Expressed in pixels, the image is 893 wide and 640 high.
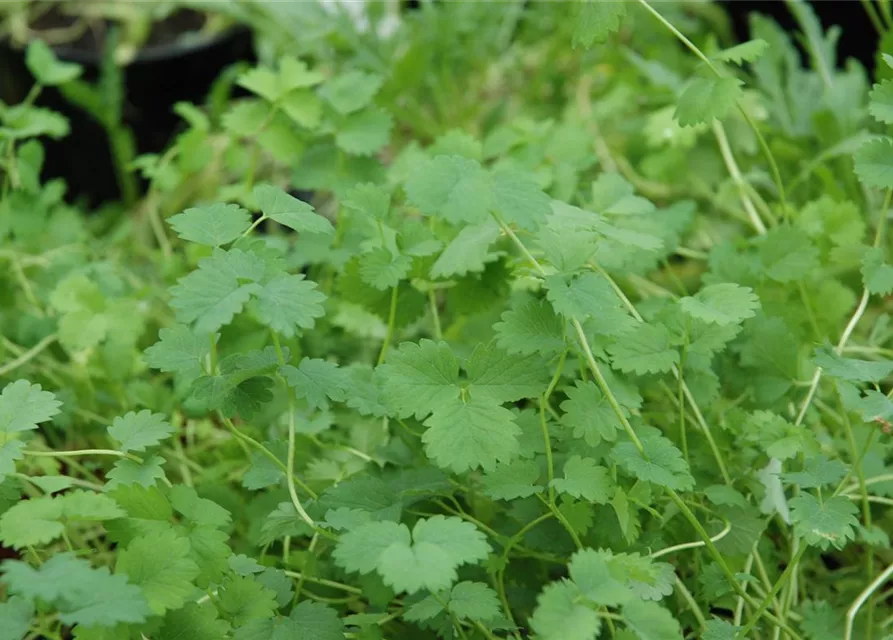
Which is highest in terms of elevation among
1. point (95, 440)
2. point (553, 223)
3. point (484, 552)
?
point (553, 223)

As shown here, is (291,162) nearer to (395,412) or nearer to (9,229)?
(9,229)

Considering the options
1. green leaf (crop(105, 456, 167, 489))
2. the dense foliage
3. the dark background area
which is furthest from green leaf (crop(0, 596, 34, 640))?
the dark background area

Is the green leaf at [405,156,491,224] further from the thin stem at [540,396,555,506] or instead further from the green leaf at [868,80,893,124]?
the green leaf at [868,80,893,124]

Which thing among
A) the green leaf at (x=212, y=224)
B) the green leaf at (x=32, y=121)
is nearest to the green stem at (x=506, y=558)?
the green leaf at (x=212, y=224)

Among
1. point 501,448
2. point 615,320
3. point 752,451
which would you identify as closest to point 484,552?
point 501,448

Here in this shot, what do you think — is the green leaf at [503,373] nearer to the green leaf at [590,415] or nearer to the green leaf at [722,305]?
the green leaf at [590,415]

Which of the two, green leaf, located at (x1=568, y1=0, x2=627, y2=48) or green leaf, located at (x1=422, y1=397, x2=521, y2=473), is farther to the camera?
green leaf, located at (x1=568, y1=0, x2=627, y2=48)
